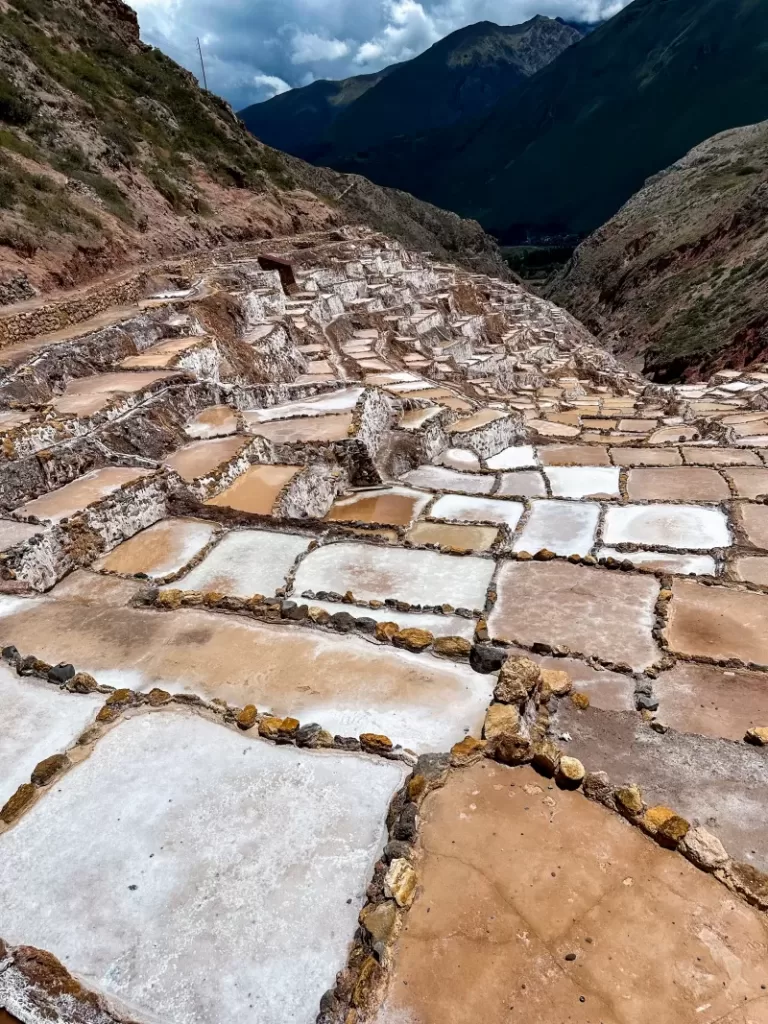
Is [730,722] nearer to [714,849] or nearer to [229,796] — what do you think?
[714,849]

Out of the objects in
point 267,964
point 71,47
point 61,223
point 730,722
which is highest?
point 71,47

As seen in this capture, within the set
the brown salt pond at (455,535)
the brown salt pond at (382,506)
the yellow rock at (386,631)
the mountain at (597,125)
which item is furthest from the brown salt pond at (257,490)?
the mountain at (597,125)

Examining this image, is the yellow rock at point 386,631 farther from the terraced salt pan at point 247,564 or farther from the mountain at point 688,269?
the mountain at point 688,269

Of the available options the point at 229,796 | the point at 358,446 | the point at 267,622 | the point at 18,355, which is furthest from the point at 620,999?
the point at 18,355

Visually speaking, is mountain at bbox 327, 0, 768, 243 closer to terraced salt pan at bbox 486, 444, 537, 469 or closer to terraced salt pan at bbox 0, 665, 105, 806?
terraced salt pan at bbox 486, 444, 537, 469

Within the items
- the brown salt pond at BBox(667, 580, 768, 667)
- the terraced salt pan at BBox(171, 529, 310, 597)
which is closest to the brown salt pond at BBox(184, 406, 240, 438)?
the terraced salt pan at BBox(171, 529, 310, 597)

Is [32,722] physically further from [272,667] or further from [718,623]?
[718,623]

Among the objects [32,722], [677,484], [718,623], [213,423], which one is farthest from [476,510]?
[32,722]
